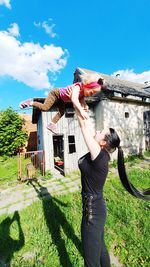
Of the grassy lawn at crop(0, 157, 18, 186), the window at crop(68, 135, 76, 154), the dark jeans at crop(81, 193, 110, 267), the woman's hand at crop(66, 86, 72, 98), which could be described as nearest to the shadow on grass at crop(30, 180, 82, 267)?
the dark jeans at crop(81, 193, 110, 267)

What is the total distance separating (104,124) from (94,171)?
369 inches

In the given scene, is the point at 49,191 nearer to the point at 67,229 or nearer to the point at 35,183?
the point at 35,183

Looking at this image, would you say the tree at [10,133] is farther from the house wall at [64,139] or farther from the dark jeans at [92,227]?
the dark jeans at [92,227]

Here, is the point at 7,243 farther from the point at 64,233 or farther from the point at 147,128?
the point at 147,128

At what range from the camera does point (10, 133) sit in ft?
53.9

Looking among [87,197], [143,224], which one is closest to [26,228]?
[143,224]

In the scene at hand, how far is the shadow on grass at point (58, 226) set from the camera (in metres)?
3.26

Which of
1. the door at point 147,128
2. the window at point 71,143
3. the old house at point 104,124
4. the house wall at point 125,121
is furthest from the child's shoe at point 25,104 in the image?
the door at point 147,128

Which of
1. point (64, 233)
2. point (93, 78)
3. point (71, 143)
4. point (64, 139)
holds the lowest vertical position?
point (64, 233)

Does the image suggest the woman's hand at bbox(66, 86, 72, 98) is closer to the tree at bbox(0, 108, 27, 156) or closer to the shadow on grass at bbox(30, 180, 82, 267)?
the shadow on grass at bbox(30, 180, 82, 267)

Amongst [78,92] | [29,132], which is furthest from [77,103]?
[29,132]

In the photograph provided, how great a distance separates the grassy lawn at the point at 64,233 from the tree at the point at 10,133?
12001mm

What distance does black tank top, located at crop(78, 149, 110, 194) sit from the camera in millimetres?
1844

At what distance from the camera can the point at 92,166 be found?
6.09ft
